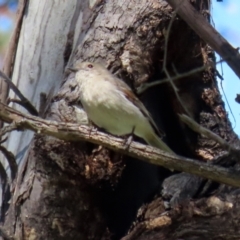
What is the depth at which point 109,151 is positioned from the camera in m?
3.79

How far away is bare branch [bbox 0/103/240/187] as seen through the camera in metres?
2.98

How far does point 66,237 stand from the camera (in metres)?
3.63

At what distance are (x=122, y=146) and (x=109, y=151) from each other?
738 millimetres

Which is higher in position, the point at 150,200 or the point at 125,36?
the point at 125,36

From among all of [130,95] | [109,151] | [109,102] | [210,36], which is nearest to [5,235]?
[109,151]

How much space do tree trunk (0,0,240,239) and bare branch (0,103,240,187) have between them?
32cm

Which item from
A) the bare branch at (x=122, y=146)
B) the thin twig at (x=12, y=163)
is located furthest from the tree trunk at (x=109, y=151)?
the bare branch at (x=122, y=146)

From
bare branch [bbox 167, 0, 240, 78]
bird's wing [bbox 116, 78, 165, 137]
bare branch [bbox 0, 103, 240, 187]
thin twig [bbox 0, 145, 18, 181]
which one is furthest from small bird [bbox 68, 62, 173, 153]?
bare branch [bbox 167, 0, 240, 78]

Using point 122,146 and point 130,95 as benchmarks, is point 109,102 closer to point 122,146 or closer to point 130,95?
point 130,95

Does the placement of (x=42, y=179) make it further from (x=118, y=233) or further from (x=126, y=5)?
(x=126, y=5)

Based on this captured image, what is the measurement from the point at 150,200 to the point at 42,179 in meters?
0.60

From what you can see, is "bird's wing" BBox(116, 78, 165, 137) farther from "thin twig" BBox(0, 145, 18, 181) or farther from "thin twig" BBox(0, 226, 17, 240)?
"thin twig" BBox(0, 226, 17, 240)

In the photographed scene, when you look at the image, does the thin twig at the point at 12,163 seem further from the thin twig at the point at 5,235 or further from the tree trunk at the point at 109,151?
the thin twig at the point at 5,235

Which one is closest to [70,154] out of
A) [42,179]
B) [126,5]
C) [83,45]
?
[42,179]
